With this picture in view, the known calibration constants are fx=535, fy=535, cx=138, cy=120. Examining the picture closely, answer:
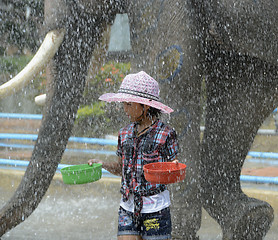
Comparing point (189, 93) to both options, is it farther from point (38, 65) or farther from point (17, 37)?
point (17, 37)

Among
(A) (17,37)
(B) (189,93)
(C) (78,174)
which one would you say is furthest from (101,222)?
(A) (17,37)

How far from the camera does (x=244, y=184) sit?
4926mm

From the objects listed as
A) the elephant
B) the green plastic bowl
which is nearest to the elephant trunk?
the elephant

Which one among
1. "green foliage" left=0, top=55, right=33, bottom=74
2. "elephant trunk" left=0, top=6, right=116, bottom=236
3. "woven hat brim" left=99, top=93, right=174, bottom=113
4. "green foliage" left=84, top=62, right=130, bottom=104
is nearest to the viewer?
"woven hat brim" left=99, top=93, right=174, bottom=113

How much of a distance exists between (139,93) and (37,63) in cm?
Answer: 66

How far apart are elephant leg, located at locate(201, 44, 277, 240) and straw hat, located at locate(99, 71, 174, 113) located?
905 millimetres

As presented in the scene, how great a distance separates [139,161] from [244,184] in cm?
303

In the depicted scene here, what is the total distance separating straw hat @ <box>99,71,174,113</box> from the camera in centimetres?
206

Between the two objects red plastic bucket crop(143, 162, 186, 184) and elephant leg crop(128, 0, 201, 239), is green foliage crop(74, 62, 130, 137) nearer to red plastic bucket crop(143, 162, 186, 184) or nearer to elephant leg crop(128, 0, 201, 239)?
elephant leg crop(128, 0, 201, 239)

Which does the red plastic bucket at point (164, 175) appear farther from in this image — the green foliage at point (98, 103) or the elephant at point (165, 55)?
the green foliage at point (98, 103)

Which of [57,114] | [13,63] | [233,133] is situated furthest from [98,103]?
[57,114]

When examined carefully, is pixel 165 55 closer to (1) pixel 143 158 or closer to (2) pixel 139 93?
(2) pixel 139 93

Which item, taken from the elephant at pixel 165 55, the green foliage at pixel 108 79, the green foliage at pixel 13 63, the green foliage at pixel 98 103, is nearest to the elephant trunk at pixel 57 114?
the elephant at pixel 165 55

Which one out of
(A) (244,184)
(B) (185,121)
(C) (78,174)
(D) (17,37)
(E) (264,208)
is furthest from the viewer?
(D) (17,37)
